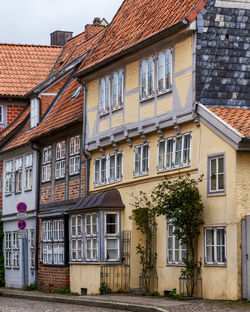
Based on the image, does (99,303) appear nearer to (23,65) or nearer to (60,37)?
(23,65)

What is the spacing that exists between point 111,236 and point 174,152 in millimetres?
4438

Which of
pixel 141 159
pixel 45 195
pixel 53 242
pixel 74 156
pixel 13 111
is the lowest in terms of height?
pixel 53 242

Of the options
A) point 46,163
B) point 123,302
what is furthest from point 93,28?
point 123,302

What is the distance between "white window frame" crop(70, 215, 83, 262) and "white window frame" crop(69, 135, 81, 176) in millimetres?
2124

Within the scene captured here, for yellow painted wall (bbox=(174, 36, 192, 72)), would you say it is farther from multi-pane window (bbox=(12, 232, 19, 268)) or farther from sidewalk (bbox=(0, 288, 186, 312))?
multi-pane window (bbox=(12, 232, 19, 268))

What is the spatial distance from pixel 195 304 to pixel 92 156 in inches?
402

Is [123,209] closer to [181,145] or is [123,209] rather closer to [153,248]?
[153,248]

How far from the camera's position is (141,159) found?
87.0ft

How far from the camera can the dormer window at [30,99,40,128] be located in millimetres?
36469

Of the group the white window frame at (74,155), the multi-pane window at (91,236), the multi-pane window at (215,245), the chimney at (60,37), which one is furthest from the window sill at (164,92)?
the chimney at (60,37)

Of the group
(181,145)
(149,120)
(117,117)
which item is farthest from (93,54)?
(181,145)

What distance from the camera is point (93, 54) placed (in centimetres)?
3016

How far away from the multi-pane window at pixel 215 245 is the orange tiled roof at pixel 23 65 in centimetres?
2063

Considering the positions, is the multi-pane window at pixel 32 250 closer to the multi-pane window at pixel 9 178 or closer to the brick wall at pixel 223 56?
the multi-pane window at pixel 9 178
